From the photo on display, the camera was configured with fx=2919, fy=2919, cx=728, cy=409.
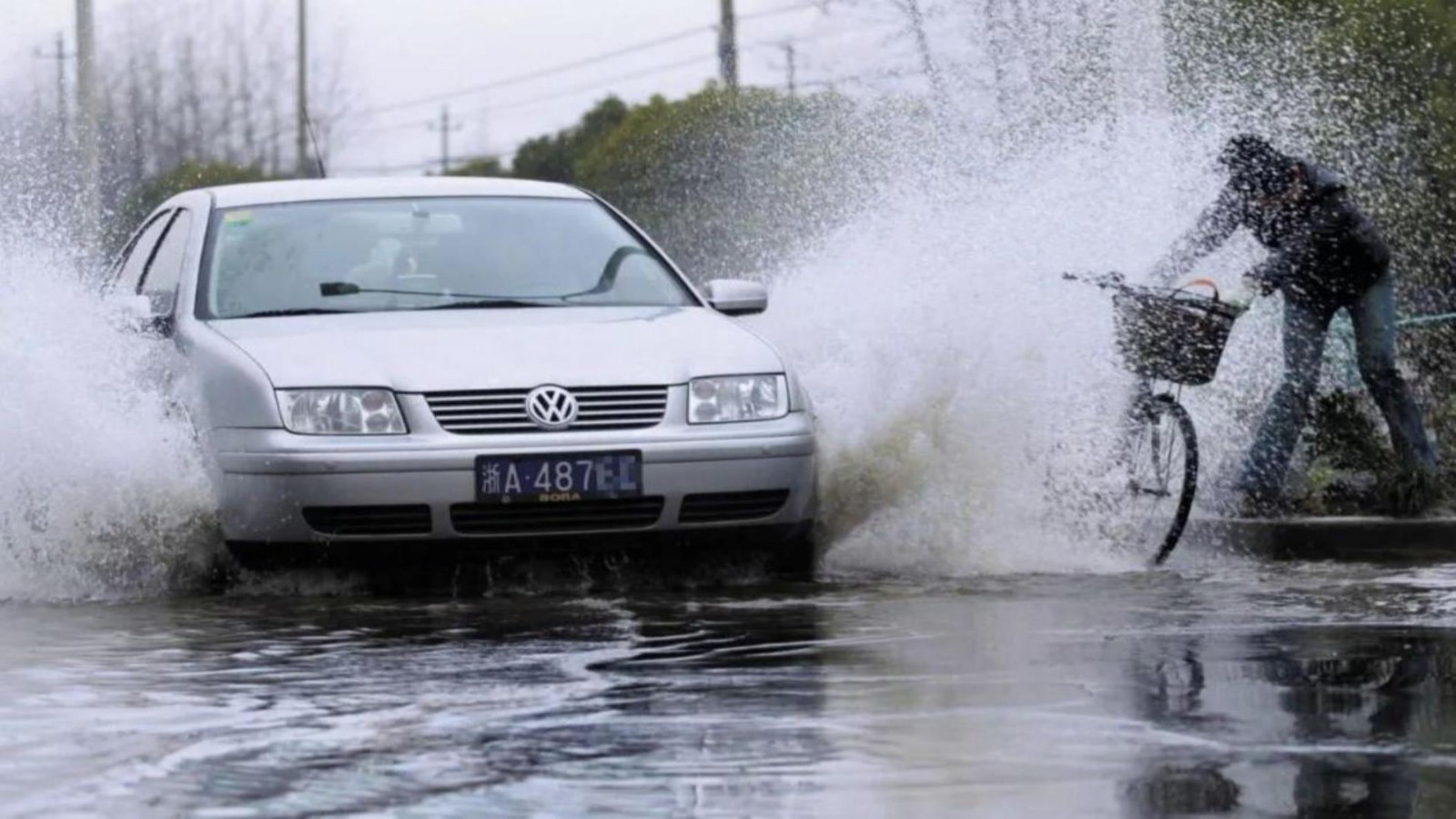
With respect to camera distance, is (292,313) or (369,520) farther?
(292,313)

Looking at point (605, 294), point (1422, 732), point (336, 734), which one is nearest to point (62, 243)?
point (605, 294)

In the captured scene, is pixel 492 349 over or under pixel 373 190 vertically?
under

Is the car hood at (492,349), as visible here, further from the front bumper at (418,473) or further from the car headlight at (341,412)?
the front bumper at (418,473)

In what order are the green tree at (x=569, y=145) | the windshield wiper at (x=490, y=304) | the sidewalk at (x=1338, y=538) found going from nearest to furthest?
the windshield wiper at (x=490, y=304)
the sidewalk at (x=1338, y=538)
the green tree at (x=569, y=145)

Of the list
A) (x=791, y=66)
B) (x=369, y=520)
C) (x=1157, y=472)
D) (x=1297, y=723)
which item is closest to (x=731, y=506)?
(x=369, y=520)

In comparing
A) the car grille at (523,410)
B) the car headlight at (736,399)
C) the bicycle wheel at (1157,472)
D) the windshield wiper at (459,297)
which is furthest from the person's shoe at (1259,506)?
the car grille at (523,410)

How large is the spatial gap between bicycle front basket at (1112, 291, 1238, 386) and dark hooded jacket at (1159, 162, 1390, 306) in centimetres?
89

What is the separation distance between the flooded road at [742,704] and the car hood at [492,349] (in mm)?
634

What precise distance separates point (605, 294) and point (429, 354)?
42.6 inches

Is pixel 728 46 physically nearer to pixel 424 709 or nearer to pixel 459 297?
pixel 459 297

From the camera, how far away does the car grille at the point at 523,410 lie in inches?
322

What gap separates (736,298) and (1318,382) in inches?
110

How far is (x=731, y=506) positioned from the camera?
840cm

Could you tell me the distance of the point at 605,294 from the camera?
9352 mm
